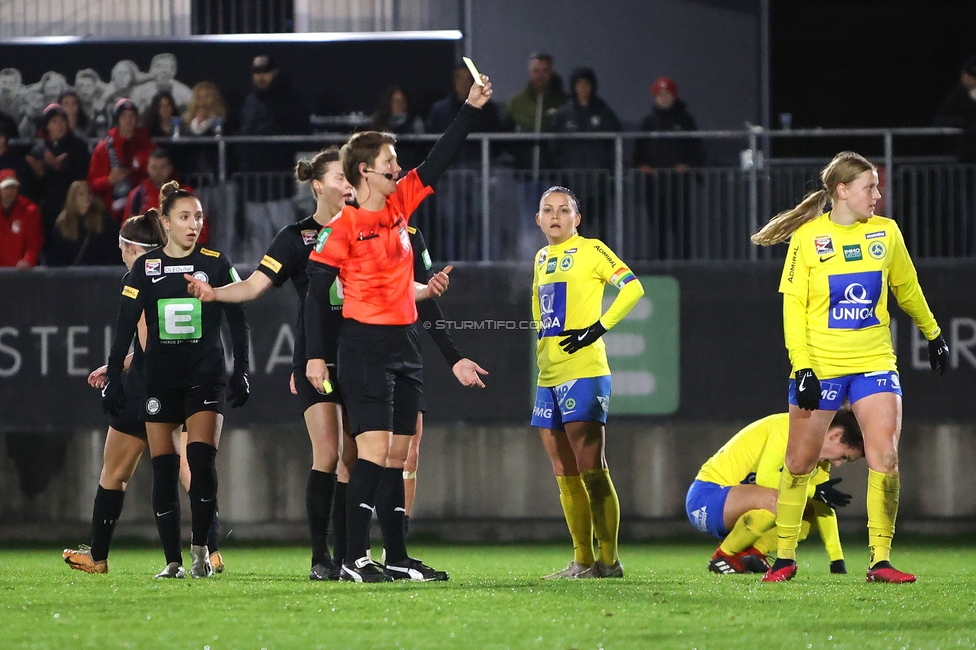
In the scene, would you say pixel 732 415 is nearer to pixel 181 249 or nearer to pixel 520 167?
pixel 520 167

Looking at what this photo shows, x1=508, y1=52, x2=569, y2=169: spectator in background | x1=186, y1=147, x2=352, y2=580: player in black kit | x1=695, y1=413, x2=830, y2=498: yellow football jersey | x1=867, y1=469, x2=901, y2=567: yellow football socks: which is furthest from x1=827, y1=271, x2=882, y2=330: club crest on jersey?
x1=508, y1=52, x2=569, y2=169: spectator in background

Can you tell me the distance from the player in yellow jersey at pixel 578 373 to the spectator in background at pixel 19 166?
21.3 ft

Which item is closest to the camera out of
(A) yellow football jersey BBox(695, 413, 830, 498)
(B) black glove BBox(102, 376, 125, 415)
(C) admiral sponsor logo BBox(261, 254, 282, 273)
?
(C) admiral sponsor logo BBox(261, 254, 282, 273)

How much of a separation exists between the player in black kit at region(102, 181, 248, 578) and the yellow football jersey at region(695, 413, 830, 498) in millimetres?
3008

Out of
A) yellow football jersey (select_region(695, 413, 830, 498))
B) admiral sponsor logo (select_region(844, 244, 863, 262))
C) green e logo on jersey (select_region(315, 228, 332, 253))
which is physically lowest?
yellow football jersey (select_region(695, 413, 830, 498))

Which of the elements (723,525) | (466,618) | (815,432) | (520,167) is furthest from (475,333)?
(466,618)

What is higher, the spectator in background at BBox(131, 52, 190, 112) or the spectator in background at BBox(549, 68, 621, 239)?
the spectator in background at BBox(131, 52, 190, 112)

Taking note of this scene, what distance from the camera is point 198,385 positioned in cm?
864

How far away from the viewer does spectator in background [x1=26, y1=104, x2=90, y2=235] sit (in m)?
13.9

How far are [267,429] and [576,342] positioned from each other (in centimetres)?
580

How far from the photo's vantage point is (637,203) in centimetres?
1385

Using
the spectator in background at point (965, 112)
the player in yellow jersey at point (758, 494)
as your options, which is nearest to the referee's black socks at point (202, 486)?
the player in yellow jersey at point (758, 494)

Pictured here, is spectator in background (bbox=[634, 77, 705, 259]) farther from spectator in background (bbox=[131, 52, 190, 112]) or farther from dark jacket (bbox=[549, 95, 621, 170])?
spectator in background (bbox=[131, 52, 190, 112])

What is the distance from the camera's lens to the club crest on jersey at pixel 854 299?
8250 millimetres
